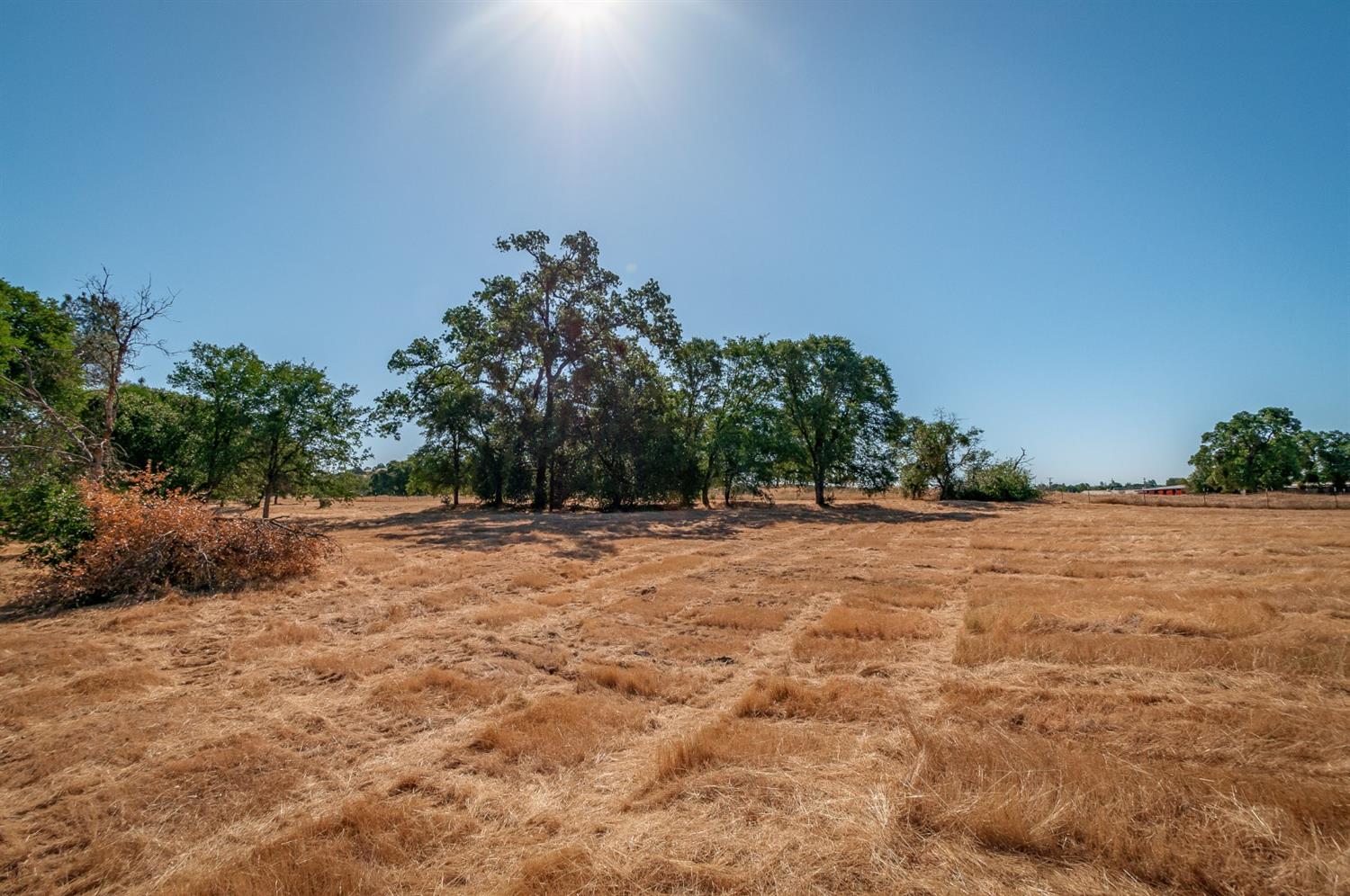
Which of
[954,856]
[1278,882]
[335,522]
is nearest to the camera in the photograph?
[1278,882]

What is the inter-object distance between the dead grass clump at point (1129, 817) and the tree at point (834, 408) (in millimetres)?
36376

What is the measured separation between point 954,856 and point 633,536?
62.6 feet

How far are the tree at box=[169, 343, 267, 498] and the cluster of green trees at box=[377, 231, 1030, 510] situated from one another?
7635 millimetres

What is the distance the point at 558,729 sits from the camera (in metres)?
4.88

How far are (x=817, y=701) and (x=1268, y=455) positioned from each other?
90313mm

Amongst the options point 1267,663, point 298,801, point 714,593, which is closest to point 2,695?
point 298,801

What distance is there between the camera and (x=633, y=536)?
21781mm

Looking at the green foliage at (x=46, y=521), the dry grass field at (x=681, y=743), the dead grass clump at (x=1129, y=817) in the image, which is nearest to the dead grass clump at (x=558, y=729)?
the dry grass field at (x=681, y=743)

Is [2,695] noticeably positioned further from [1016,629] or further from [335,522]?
[335,522]

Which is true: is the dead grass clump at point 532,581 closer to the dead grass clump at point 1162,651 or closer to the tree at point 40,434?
the tree at point 40,434

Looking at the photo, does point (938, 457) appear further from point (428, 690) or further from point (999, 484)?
point (428, 690)

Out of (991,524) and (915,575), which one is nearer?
(915,575)

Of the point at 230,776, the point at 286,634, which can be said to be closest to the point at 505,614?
the point at 286,634

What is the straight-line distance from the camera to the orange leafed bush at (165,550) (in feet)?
31.5
